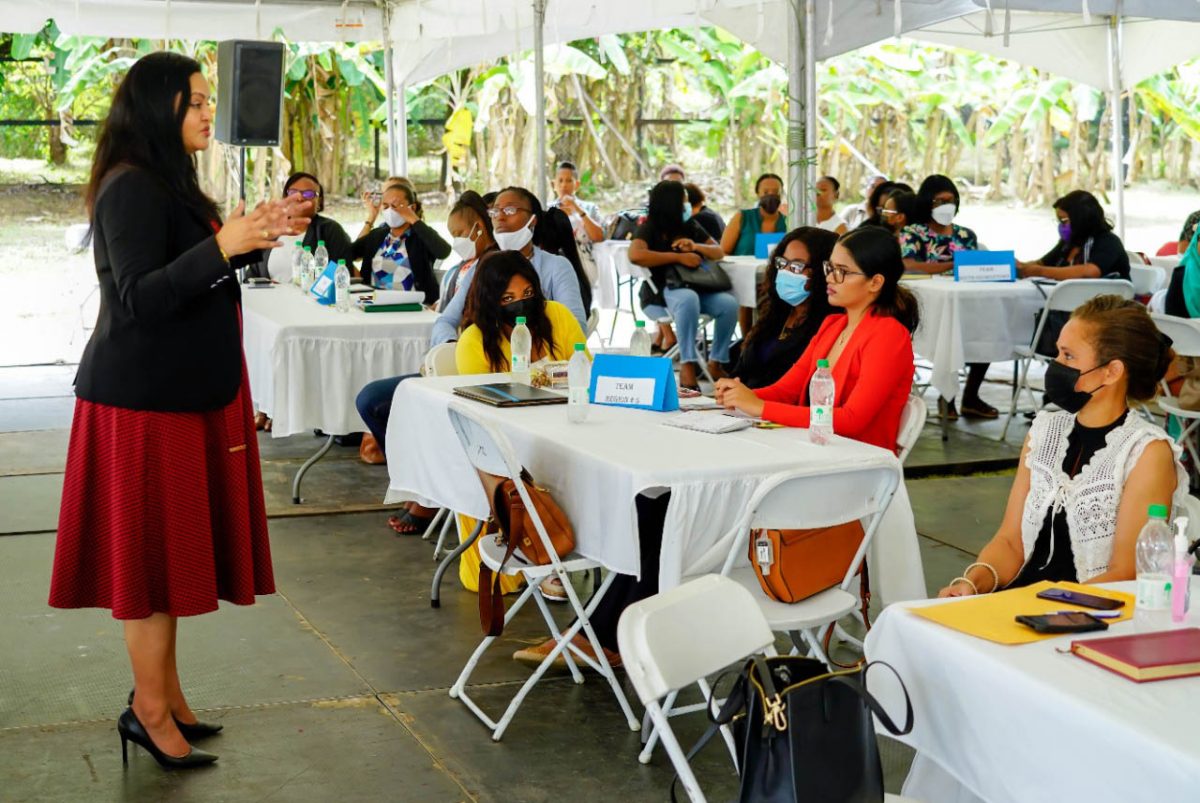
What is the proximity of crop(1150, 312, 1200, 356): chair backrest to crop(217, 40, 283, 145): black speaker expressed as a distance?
3.63 metres

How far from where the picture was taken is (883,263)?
4129mm

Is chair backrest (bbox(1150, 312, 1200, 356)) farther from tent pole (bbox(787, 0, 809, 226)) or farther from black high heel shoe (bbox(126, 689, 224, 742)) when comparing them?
black high heel shoe (bbox(126, 689, 224, 742))

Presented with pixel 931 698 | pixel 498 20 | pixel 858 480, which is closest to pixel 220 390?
pixel 858 480

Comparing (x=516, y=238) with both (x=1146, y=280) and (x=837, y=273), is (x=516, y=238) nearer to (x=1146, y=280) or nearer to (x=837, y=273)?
(x=837, y=273)

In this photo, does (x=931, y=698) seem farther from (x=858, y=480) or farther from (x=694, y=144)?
(x=694, y=144)

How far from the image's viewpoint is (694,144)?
63.8 ft

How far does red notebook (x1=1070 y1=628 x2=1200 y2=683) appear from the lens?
2.00 meters

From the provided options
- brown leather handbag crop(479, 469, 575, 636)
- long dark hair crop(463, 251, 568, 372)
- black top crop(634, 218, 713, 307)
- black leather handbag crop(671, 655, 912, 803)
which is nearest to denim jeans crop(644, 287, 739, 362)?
black top crop(634, 218, 713, 307)

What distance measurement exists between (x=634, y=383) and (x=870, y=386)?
28.4 inches

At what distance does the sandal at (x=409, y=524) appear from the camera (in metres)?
5.80

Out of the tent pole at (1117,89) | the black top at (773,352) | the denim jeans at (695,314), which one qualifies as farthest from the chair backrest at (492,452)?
the tent pole at (1117,89)

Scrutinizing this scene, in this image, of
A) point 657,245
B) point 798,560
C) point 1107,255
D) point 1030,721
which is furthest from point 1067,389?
point 657,245

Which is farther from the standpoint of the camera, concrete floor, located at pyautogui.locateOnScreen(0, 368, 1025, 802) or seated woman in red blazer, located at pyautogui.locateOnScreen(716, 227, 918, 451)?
seated woman in red blazer, located at pyautogui.locateOnScreen(716, 227, 918, 451)

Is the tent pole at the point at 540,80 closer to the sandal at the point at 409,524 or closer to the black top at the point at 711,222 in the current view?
the black top at the point at 711,222
